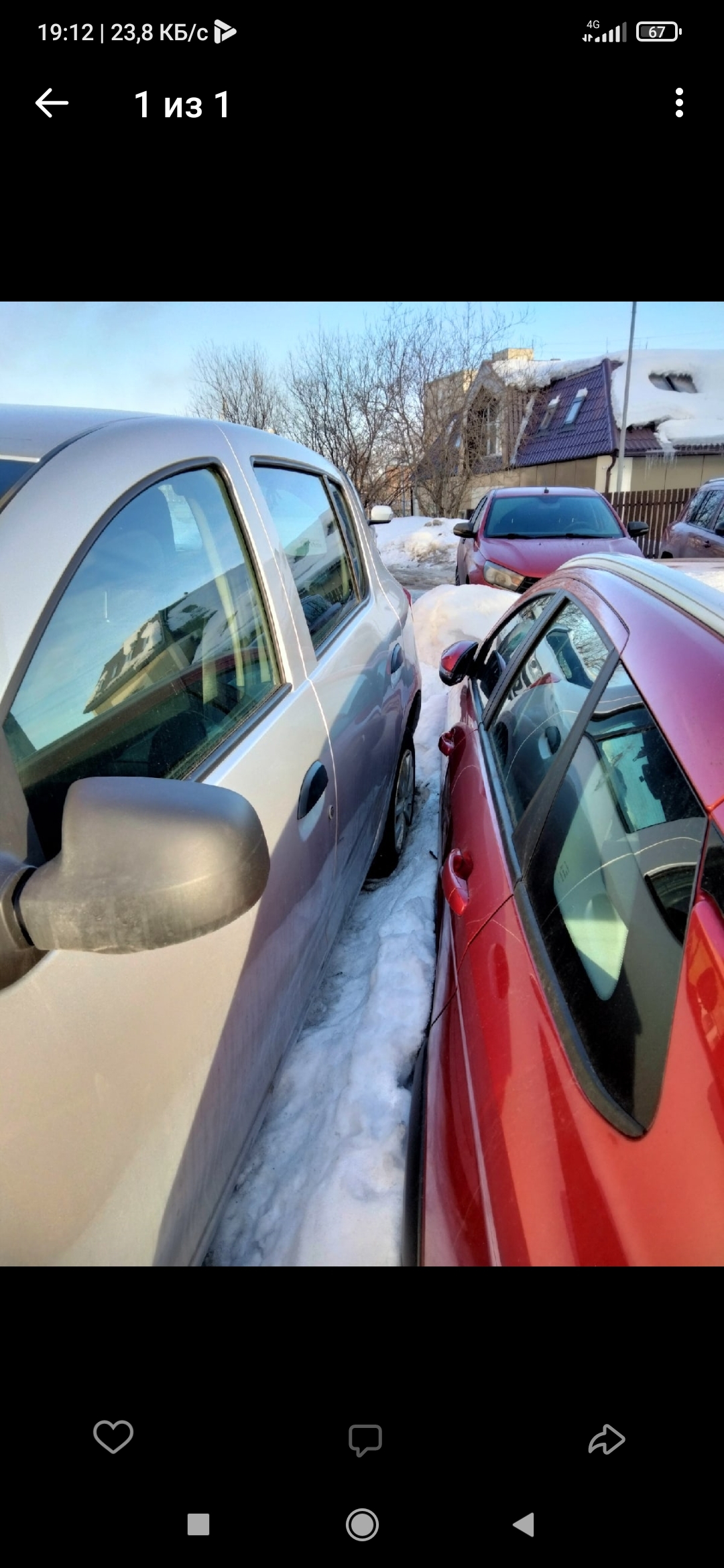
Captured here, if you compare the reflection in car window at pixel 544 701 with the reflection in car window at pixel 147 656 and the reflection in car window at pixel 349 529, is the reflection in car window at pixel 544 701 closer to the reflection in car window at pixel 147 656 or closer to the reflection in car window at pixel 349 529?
the reflection in car window at pixel 147 656

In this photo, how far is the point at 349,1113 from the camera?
71.8 inches

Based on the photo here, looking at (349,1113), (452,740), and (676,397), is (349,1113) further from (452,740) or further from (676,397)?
(676,397)

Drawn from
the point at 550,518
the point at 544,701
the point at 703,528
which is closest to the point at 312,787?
the point at 544,701

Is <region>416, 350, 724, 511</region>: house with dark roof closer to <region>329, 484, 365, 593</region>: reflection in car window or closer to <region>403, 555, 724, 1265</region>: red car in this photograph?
<region>329, 484, 365, 593</region>: reflection in car window

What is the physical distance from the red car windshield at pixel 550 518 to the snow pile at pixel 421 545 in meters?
6.95

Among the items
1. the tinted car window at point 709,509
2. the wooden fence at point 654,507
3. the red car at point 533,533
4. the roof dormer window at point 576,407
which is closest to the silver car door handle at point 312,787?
the red car at point 533,533

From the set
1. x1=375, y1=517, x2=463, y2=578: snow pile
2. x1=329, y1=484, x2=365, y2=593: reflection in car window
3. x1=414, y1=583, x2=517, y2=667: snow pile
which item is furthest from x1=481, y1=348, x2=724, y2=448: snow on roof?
x1=329, y1=484, x2=365, y2=593: reflection in car window

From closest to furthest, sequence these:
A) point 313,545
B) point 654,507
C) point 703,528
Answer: point 313,545 < point 703,528 < point 654,507
